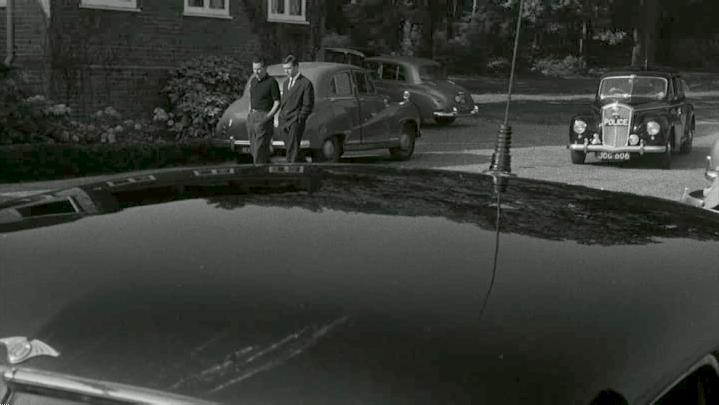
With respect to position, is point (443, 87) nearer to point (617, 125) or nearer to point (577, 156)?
point (577, 156)

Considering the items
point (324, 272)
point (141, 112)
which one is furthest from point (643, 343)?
point (141, 112)

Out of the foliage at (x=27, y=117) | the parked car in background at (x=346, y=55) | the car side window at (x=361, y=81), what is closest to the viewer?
the foliage at (x=27, y=117)

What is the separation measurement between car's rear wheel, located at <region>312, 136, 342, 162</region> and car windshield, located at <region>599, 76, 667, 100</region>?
16.7 ft

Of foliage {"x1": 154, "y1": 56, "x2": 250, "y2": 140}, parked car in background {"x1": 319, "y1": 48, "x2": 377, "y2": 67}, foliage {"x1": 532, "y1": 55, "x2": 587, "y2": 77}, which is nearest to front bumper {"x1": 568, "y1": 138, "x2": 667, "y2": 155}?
foliage {"x1": 154, "y1": 56, "x2": 250, "y2": 140}

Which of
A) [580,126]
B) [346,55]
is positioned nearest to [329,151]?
[580,126]

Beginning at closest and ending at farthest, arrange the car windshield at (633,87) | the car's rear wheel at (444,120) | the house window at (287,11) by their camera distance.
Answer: the car windshield at (633,87) → the house window at (287,11) → the car's rear wheel at (444,120)

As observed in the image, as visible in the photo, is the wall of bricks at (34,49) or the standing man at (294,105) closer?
the standing man at (294,105)

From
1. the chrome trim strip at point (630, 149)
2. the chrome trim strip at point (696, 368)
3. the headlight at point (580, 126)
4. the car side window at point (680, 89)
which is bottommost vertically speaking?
the chrome trim strip at point (630, 149)

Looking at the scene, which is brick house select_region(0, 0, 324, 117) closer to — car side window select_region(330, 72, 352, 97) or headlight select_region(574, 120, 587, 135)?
car side window select_region(330, 72, 352, 97)

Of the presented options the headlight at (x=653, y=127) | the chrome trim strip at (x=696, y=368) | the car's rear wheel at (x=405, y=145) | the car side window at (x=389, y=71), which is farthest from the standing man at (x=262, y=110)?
the chrome trim strip at (x=696, y=368)

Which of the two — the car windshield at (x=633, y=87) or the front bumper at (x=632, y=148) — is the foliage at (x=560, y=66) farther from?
the front bumper at (x=632, y=148)

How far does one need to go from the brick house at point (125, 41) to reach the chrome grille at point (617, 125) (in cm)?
835

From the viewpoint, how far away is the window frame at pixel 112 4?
2164 cm

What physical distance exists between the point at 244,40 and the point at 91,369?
78.8 ft
